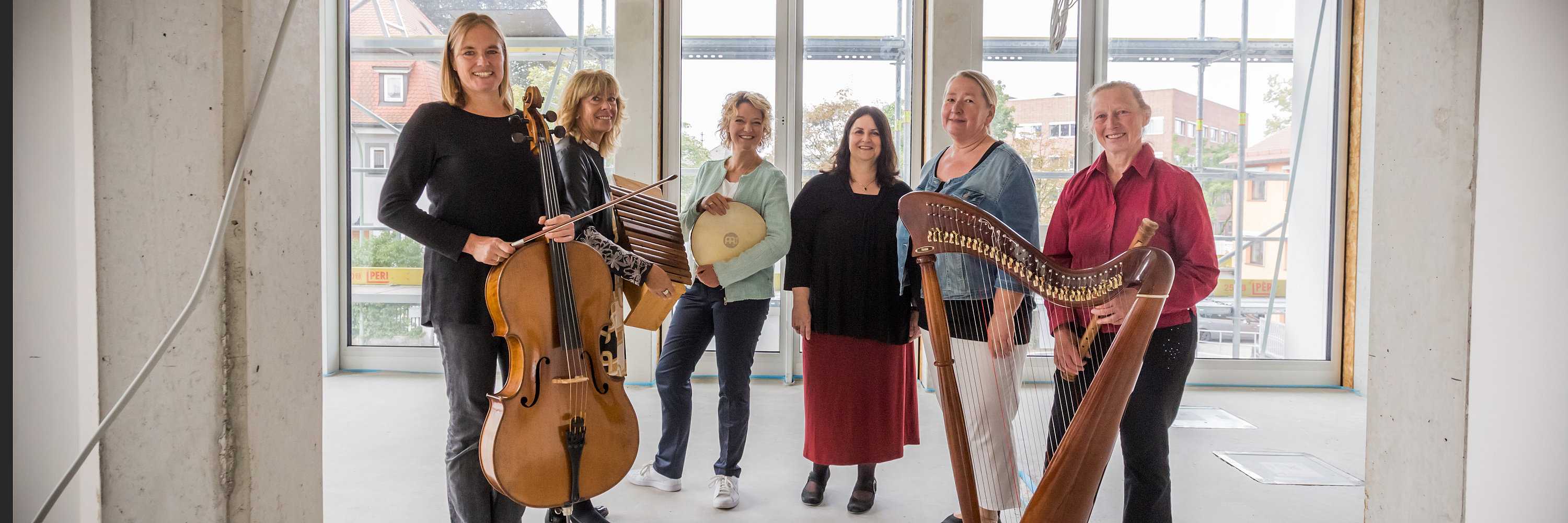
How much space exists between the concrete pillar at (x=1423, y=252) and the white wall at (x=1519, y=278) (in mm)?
23

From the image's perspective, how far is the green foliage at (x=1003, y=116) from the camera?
4.66 m

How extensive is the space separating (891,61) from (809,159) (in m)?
0.83

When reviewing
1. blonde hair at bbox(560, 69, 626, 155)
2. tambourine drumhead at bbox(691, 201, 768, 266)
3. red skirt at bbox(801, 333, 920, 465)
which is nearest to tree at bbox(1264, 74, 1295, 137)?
red skirt at bbox(801, 333, 920, 465)

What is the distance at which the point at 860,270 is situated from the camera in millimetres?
2312

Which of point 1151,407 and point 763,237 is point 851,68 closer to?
point 763,237

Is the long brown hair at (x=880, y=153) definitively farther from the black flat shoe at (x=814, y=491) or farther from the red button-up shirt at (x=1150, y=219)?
the black flat shoe at (x=814, y=491)

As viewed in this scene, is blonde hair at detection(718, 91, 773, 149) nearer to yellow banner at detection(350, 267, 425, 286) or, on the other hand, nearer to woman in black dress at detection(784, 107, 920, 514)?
woman in black dress at detection(784, 107, 920, 514)

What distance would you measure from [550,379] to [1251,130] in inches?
188

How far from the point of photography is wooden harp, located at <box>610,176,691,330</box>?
2.21m

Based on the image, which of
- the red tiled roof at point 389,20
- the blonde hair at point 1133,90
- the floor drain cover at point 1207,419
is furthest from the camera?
the red tiled roof at point 389,20

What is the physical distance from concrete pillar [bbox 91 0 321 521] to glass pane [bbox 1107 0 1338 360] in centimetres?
456

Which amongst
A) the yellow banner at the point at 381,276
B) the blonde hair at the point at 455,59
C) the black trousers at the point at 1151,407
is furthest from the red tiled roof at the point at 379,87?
the black trousers at the point at 1151,407

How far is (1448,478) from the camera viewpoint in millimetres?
1321

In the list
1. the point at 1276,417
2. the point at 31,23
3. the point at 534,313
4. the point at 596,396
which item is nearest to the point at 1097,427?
the point at 596,396
